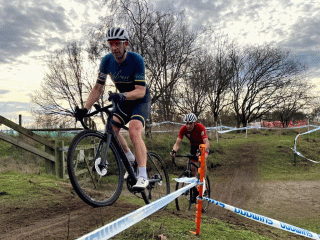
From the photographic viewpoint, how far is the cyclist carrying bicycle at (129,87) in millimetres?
3383

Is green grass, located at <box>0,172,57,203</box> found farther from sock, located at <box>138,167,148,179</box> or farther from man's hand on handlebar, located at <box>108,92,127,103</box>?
man's hand on handlebar, located at <box>108,92,127,103</box>

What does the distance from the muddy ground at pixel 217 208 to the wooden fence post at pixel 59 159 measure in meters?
1.44

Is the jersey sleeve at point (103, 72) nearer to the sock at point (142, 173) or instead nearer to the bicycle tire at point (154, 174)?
the sock at point (142, 173)

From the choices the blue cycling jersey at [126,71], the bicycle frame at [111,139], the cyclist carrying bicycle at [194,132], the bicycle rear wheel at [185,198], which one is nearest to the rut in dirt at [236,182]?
the bicycle rear wheel at [185,198]

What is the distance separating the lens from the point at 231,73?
2947cm

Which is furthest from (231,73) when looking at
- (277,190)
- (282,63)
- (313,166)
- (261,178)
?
(277,190)

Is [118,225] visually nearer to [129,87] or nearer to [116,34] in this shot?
[129,87]

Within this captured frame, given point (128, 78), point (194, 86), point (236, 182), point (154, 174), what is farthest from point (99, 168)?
point (194, 86)

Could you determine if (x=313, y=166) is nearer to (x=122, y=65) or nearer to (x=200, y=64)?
(x=200, y=64)

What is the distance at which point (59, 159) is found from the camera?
814cm

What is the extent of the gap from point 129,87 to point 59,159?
5.47 m

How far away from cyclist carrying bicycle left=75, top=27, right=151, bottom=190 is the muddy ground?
1088 millimetres

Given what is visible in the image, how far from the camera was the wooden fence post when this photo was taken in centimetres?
798

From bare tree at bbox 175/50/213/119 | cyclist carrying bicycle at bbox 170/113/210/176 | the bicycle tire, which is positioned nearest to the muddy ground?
the bicycle tire
